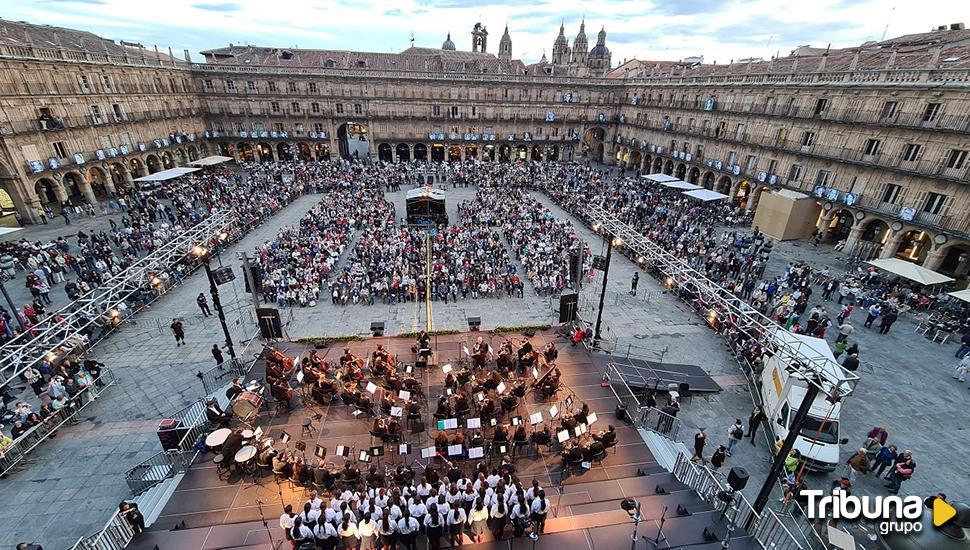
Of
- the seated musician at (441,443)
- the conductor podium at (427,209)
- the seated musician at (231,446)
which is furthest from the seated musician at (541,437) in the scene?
the conductor podium at (427,209)

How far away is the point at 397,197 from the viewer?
44.7 meters

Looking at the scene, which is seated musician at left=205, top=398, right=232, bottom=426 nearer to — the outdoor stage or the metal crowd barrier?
the outdoor stage

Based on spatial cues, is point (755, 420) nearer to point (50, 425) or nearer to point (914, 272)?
point (914, 272)

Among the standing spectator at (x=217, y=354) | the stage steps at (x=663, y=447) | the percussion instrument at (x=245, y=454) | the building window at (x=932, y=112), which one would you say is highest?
the building window at (x=932, y=112)

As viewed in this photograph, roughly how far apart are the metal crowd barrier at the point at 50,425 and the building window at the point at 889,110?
47.9 m

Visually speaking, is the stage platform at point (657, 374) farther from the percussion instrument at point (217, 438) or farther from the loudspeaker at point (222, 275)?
the loudspeaker at point (222, 275)

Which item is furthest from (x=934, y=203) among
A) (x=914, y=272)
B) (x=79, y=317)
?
Answer: (x=79, y=317)

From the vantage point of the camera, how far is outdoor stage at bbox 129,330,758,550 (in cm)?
1014

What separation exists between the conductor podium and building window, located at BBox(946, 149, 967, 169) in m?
34.3

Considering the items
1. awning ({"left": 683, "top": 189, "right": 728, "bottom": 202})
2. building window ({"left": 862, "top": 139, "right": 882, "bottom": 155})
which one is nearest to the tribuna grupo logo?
awning ({"left": 683, "top": 189, "right": 728, "bottom": 202})

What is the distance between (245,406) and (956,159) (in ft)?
135

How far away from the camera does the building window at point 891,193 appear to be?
29375 mm

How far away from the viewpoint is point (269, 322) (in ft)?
61.1

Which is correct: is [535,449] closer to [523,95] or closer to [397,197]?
[397,197]
